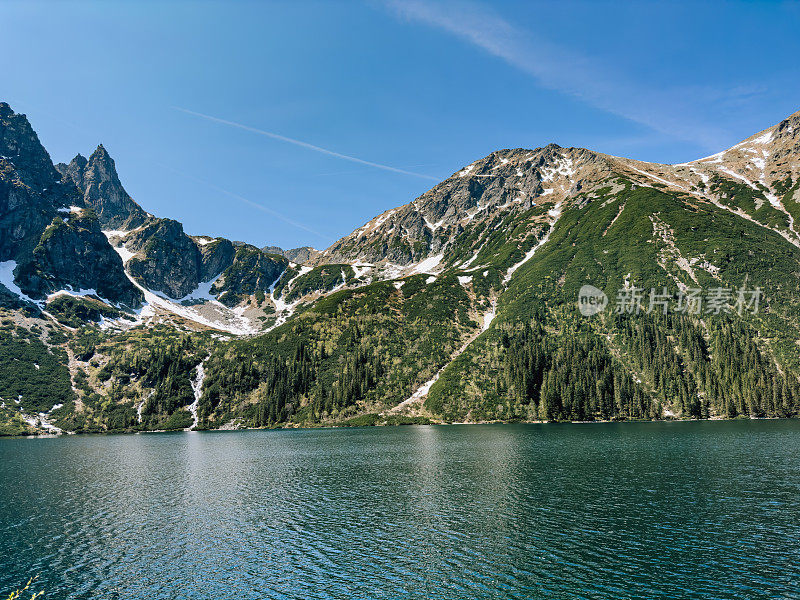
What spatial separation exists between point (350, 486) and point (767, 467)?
63.0 metres

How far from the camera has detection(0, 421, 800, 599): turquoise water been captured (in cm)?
3225

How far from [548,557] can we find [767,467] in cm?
5179

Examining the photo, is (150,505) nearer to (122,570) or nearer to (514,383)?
(122,570)

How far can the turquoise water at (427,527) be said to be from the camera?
32250 mm

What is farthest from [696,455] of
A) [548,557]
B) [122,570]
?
[122,570]

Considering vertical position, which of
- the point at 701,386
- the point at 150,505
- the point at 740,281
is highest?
the point at 740,281

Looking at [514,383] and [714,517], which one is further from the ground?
[514,383]

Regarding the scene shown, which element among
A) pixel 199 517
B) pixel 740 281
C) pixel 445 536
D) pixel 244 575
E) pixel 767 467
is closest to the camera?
pixel 244 575

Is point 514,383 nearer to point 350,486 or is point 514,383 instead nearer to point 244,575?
point 350,486

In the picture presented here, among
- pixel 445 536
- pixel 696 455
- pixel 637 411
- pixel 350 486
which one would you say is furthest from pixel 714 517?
pixel 637 411

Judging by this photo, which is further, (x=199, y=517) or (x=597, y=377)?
(x=597, y=377)

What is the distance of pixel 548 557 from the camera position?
35.6 meters

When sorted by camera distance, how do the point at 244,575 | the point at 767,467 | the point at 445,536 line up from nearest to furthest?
1. the point at 244,575
2. the point at 445,536
3. the point at 767,467

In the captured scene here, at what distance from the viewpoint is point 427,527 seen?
45.1 meters
